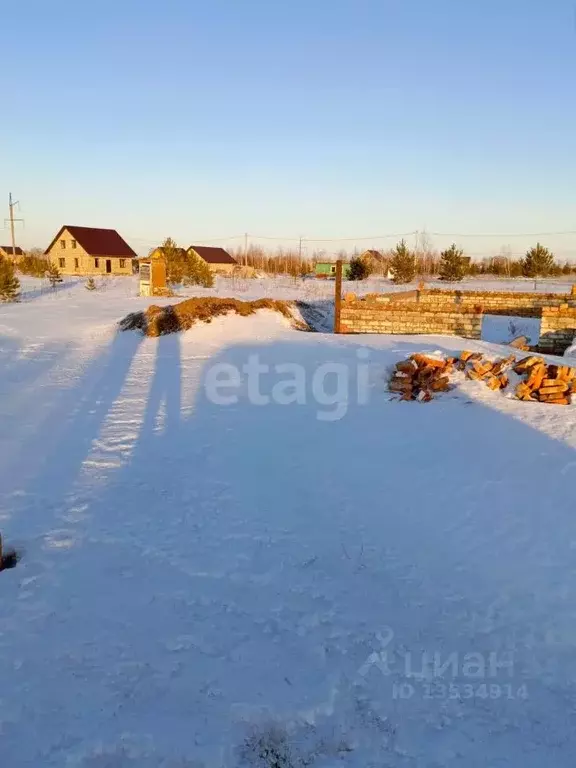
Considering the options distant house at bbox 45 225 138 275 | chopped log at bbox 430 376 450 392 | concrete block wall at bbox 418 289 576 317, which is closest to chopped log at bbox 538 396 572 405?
chopped log at bbox 430 376 450 392

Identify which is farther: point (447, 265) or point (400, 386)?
point (447, 265)

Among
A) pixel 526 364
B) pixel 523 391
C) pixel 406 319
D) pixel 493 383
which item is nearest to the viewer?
pixel 523 391

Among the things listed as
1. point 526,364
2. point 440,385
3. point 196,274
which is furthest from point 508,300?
point 196,274

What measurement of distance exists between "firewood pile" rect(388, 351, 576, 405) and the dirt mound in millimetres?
7389

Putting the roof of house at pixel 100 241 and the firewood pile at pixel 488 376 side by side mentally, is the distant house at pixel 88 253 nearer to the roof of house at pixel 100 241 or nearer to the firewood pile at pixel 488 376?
the roof of house at pixel 100 241

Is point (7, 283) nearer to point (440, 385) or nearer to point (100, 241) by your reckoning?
point (440, 385)

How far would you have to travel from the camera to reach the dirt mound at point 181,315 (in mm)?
15031

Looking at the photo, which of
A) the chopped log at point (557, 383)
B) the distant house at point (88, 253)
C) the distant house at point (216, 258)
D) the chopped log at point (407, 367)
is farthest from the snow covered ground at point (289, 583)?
the distant house at point (216, 258)

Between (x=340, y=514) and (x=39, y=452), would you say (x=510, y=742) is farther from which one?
(x=39, y=452)

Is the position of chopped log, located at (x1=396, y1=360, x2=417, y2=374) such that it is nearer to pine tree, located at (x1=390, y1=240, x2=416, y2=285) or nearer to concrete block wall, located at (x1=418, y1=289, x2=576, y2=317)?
concrete block wall, located at (x1=418, y1=289, x2=576, y2=317)

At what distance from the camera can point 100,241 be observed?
4762 centimetres

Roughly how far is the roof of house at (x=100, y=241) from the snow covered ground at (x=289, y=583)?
40.6 metres

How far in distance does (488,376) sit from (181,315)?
9220 millimetres

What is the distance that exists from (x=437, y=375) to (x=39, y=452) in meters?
6.46
